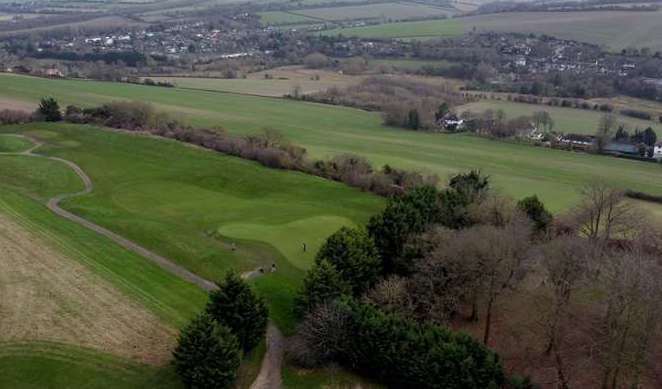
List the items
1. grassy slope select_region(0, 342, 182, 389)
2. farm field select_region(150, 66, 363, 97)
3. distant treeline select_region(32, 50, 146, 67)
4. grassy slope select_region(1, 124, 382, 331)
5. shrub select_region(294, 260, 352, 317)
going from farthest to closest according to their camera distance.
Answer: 1. distant treeline select_region(32, 50, 146, 67)
2. farm field select_region(150, 66, 363, 97)
3. grassy slope select_region(1, 124, 382, 331)
4. shrub select_region(294, 260, 352, 317)
5. grassy slope select_region(0, 342, 182, 389)

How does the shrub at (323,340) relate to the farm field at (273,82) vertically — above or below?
below

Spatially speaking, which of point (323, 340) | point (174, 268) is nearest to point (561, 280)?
point (323, 340)

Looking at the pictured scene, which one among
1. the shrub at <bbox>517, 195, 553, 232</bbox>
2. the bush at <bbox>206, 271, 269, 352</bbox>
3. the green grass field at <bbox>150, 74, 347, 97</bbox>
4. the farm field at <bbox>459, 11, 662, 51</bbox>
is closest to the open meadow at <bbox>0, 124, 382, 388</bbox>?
the bush at <bbox>206, 271, 269, 352</bbox>

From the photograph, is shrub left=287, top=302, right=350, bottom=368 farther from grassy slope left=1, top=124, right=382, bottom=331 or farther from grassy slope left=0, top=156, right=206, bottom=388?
grassy slope left=0, top=156, right=206, bottom=388

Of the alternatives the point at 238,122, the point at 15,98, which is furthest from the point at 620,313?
the point at 15,98

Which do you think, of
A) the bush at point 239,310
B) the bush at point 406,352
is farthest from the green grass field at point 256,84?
the bush at point 406,352

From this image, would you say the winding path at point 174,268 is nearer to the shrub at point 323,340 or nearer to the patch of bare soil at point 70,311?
the shrub at point 323,340
